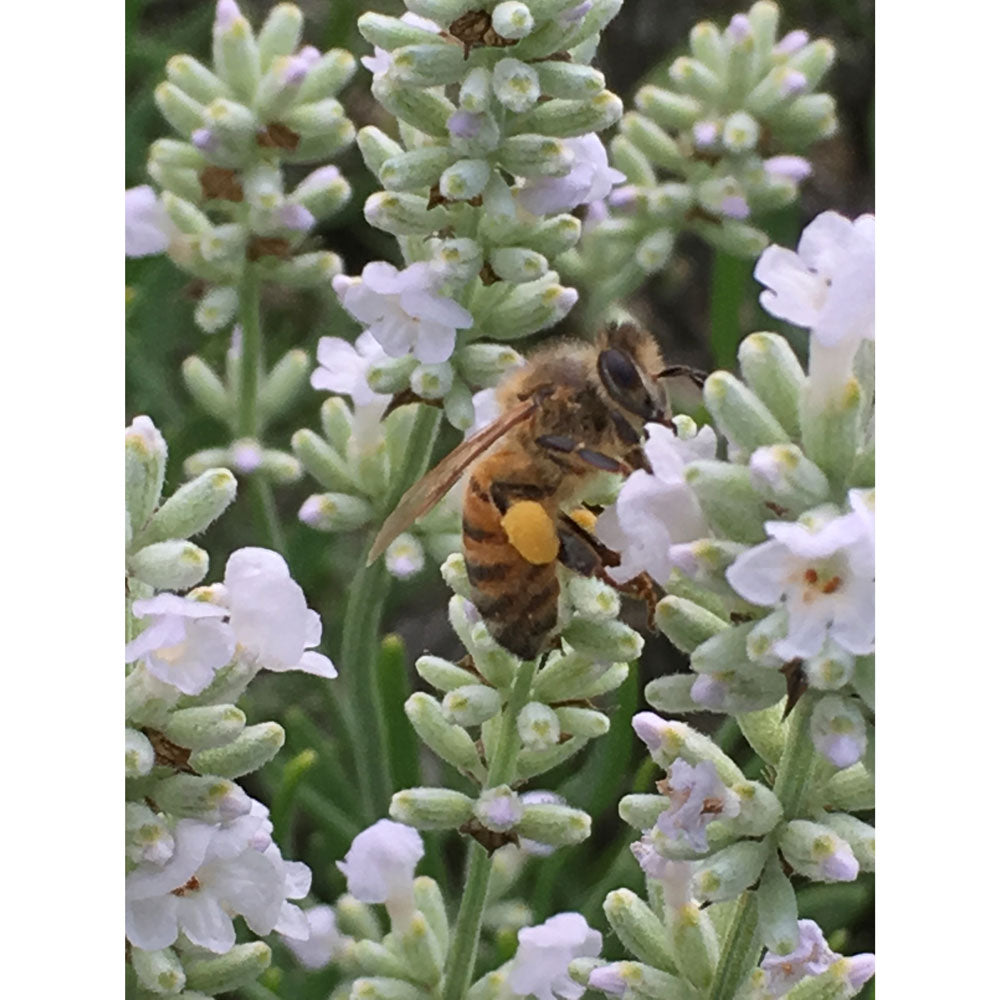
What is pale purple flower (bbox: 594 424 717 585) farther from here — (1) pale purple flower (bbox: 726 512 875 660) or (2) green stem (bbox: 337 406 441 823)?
(2) green stem (bbox: 337 406 441 823)

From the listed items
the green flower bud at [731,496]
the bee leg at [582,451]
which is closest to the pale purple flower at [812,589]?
the green flower bud at [731,496]

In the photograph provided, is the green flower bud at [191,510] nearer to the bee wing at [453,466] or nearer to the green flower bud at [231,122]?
the bee wing at [453,466]

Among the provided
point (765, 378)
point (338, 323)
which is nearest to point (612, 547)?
point (765, 378)

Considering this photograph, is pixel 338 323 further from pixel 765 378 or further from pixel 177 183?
pixel 765 378

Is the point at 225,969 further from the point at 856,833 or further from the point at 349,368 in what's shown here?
the point at 349,368

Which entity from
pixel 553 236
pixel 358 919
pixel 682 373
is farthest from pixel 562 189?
pixel 358 919
